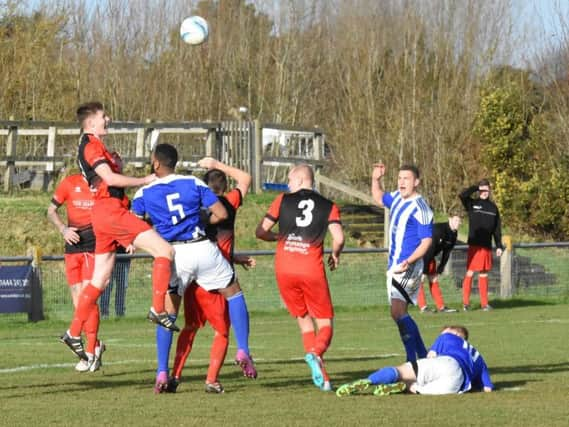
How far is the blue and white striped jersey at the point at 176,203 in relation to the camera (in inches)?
402

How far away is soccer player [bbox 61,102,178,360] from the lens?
10195mm

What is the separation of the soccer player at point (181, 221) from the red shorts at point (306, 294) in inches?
22.2

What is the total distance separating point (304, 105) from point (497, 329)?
29467mm

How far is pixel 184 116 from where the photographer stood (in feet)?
142

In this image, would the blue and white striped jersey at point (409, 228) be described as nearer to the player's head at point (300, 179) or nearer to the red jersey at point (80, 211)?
the player's head at point (300, 179)

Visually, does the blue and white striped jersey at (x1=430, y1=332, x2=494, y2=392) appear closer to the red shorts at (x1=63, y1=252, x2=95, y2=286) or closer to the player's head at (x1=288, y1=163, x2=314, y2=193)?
the player's head at (x1=288, y1=163, x2=314, y2=193)

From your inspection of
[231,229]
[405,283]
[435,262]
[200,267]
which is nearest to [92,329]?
[231,229]

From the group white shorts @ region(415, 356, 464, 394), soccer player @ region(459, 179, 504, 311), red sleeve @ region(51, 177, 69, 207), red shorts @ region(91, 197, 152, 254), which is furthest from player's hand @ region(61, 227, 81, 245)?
soccer player @ region(459, 179, 504, 311)

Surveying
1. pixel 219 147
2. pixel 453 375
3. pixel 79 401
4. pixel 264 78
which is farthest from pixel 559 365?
pixel 264 78

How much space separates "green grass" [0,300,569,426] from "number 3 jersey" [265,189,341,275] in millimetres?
1022

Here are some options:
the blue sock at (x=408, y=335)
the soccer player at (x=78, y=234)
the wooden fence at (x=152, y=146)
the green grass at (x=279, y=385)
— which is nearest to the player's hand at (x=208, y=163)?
the green grass at (x=279, y=385)

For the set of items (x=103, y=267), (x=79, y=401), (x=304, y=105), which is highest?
(x=304, y=105)

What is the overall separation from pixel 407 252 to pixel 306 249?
1.33 metres

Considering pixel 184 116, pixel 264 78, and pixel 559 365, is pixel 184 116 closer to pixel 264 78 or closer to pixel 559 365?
pixel 264 78
